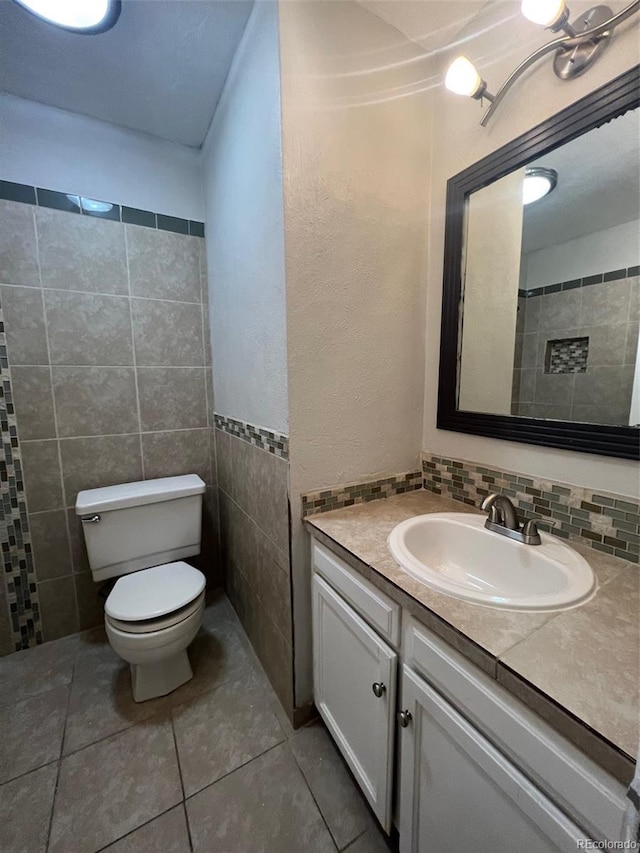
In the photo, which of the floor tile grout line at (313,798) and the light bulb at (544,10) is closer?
the light bulb at (544,10)

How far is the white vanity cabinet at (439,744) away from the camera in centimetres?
48

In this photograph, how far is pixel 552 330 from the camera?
1.02 m

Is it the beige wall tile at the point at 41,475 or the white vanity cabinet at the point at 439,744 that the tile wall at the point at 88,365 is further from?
the white vanity cabinet at the point at 439,744

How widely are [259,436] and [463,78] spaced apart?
129 centimetres

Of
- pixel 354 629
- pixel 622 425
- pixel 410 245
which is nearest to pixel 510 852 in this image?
pixel 354 629

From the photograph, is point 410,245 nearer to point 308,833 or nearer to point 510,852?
point 510,852

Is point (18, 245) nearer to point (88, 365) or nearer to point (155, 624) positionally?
point (88, 365)

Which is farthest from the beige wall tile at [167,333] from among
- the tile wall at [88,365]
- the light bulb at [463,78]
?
the light bulb at [463,78]

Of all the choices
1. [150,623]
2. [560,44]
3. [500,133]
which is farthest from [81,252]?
[560,44]

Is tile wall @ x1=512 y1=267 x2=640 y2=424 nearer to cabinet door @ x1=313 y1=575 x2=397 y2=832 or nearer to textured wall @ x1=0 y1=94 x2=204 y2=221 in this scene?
cabinet door @ x1=313 y1=575 x2=397 y2=832

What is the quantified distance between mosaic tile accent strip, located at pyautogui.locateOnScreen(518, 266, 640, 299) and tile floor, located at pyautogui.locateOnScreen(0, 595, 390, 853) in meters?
1.64

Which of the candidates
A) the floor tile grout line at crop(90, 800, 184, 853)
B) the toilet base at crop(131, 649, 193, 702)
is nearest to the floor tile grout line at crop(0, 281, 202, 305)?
the toilet base at crop(131, 649, 193, 702)

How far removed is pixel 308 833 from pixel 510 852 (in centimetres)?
68

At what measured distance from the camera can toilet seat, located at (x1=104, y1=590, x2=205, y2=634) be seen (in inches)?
49.7
